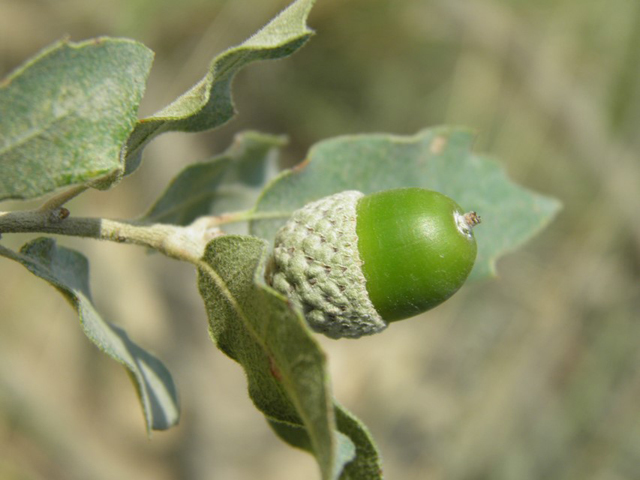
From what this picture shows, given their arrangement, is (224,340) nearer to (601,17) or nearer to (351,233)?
(351,233)

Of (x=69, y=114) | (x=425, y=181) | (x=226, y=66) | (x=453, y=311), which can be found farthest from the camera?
(x=453, y=311)

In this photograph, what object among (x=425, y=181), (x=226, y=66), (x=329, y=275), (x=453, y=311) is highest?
(x=226, y=66)

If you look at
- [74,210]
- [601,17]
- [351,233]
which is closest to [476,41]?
[601,17]

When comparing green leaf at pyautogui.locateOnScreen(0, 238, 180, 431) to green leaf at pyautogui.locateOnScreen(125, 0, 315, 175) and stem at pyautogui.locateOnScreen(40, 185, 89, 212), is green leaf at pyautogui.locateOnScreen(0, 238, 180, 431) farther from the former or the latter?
green leaf at pyautogui.locateOnScreen(125, 0, 315, 175)

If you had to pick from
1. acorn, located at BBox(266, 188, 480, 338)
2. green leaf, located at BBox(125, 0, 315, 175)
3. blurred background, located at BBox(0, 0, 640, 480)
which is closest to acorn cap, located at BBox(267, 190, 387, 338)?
acorn, located at BBox(266, 188, 480, 338)

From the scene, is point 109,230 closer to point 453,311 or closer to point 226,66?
point 226,66

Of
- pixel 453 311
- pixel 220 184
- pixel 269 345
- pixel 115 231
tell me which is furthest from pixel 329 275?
pixel 453 311
